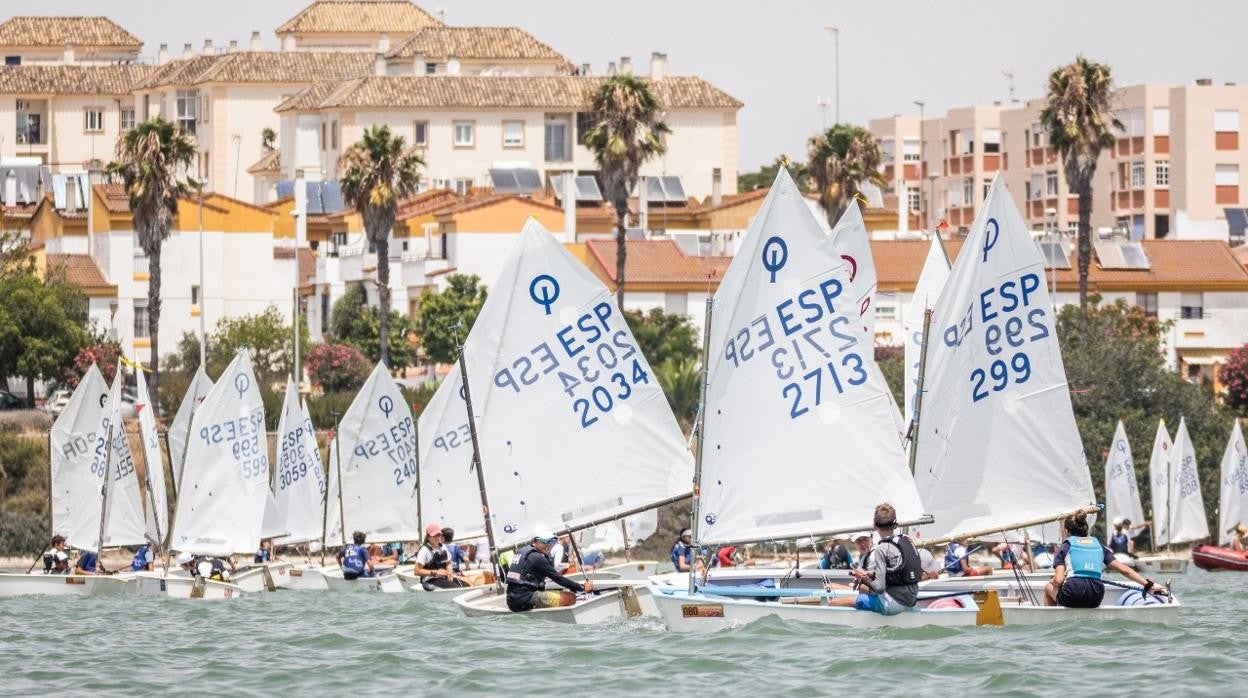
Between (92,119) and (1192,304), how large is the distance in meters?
88.5

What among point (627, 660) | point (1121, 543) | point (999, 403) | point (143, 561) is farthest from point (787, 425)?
point (1121, 543)

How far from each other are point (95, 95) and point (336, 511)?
4312 inches

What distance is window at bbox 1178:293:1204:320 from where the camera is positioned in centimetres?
10050

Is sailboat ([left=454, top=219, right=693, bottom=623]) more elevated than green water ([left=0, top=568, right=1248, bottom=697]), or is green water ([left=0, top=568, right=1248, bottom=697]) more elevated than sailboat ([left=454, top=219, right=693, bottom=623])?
sailboat ([left=454, top=219, right=693, bottom=623])

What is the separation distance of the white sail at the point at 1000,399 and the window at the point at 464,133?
101 m

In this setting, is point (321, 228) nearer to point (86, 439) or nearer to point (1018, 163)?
point (1018, 163)

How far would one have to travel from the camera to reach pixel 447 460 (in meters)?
49.6

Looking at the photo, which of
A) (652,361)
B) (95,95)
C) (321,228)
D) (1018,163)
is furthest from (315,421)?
(95,95)

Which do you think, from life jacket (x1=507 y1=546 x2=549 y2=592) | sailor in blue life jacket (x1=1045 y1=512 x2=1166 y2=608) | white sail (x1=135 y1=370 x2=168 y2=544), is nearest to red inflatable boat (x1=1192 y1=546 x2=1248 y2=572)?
white sail (x1=135 y1=370 x2=168 y2=544)

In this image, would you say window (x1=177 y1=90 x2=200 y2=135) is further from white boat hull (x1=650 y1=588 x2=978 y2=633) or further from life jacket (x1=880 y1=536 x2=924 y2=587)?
life jacket (x1=880 y1=536 x2=924 y2=587)

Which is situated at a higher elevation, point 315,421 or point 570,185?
point 570,185

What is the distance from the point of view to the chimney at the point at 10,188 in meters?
132

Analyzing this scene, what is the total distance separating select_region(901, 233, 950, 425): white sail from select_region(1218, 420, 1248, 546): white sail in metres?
25.3

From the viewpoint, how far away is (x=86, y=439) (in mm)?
53188
